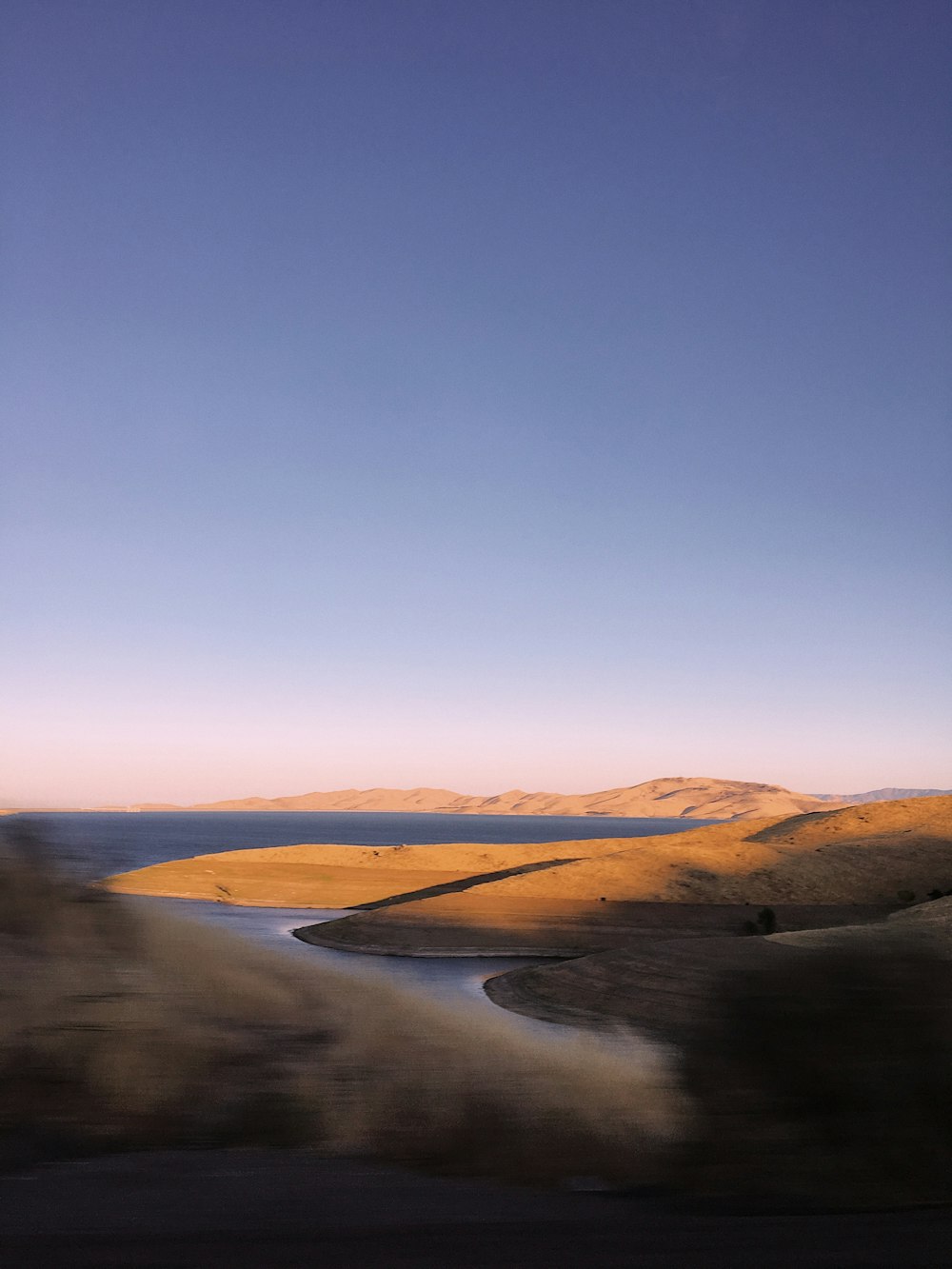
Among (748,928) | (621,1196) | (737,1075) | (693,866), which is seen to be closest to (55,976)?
(621,1196)

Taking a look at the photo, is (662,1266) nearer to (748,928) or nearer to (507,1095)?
(507,1095)

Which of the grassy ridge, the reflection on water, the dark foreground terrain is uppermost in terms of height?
the grassy ridge

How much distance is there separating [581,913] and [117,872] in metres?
28.3

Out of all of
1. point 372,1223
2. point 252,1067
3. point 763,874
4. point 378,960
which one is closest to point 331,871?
point 763,874

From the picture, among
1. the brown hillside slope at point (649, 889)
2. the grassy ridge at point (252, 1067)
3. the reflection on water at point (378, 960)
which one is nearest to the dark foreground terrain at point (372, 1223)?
the grassy ridge at point (252, 1067)

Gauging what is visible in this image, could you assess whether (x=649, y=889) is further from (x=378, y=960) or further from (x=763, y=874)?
(x=378, y=960)

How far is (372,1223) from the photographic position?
3.02 metres

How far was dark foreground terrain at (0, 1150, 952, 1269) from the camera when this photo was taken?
2.82 meters

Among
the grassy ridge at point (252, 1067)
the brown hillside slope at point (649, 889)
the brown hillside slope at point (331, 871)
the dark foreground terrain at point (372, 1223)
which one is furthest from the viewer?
the brown hillside slope at point (331, 871)

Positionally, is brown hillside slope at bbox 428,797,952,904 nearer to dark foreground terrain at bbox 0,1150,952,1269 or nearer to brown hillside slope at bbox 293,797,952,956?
brown hillside slope at bbox 293,797,952,956

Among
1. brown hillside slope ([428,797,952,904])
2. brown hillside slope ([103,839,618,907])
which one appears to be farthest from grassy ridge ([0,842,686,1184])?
brown hillside slope ([103,839,618,907])

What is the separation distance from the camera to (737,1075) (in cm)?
396

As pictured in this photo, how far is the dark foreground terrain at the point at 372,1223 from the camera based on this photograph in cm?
282

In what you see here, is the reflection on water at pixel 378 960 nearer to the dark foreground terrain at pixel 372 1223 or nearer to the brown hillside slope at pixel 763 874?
the dark foreground terrain at pixel 372 1223
